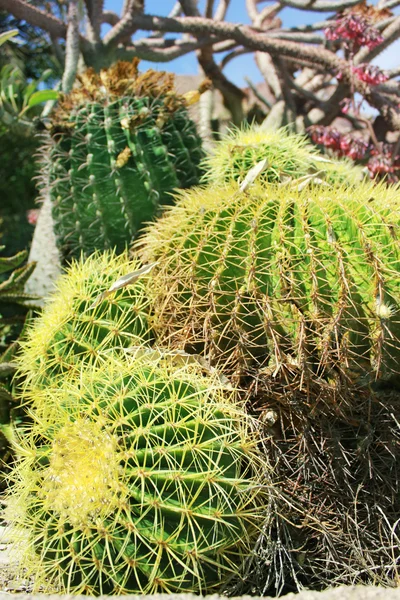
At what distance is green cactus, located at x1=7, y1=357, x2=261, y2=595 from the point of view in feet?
4.16

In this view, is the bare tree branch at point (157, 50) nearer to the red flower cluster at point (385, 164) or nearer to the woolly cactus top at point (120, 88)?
the red flower cluster at point (385, 164)

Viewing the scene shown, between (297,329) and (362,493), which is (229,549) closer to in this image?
(362,493)

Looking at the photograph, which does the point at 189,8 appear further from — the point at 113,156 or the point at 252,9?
the point at 113,156

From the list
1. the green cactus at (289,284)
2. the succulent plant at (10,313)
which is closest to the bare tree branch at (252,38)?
the succulent plant at (10,313)

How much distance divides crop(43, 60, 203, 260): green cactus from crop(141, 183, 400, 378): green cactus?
760 mm

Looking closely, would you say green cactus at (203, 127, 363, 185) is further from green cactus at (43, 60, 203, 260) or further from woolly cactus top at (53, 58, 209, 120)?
woolly cactus top at (53, 58, 209, 120)

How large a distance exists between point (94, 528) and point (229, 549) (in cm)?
35

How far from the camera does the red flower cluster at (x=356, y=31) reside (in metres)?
4.07

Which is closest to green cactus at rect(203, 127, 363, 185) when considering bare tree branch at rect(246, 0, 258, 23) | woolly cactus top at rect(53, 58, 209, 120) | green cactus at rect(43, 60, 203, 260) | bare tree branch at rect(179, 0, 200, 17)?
green cactus at rect(43, 60, 203, 260)

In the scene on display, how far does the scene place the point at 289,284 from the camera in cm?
165

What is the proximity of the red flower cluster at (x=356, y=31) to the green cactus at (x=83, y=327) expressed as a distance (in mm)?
3043

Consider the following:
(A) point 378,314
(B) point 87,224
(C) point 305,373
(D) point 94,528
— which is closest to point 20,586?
(D) point 94,528

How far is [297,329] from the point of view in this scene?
1.61 metres

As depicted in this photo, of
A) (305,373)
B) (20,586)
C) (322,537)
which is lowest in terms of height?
(20,586)
